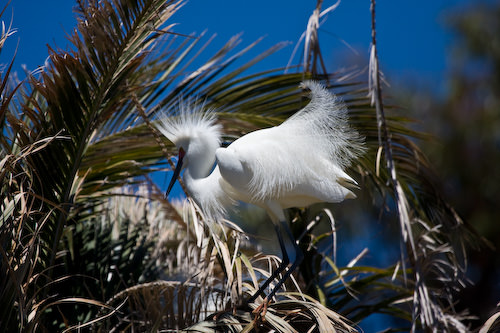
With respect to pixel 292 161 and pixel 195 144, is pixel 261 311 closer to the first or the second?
pixel 292 161

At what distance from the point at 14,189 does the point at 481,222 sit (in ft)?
14.9

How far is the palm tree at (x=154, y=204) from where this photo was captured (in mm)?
2041

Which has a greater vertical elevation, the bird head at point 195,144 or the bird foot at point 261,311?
the bird head at point 195,144

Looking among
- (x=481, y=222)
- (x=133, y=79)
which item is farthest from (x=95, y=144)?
(x=481, y=222)

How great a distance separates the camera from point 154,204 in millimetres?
4062

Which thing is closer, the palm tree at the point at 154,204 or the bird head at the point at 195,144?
the palm tree at the point at 154,204

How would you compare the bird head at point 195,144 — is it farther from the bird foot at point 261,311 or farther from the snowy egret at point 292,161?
the bird foot at point 261,311

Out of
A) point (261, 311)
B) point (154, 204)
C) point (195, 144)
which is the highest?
point (195, 144)

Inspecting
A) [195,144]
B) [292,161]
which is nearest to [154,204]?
[195,144]

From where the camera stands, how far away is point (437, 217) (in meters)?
3.20

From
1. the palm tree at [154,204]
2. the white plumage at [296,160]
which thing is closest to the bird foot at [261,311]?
the palm tree at [154,204]

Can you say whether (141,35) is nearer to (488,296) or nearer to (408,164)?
(408,164)

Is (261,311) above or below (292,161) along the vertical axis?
below

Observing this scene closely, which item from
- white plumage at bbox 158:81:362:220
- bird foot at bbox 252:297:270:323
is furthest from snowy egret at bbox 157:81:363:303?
bird foot at bbox 252:297:270:323
